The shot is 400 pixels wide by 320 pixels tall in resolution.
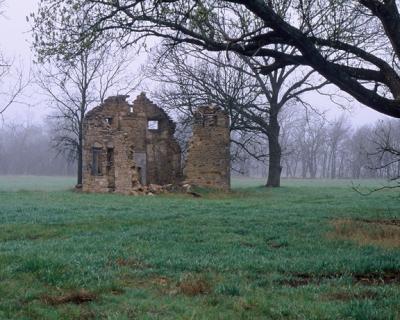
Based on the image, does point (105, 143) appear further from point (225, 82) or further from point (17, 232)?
point (17, 232)

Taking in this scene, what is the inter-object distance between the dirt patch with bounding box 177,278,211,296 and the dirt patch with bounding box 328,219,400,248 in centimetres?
485

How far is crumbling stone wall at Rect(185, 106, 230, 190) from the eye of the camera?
33156 mm

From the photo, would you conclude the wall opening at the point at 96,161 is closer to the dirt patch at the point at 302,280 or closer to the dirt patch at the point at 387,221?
the dirt patch at the point at 387,221

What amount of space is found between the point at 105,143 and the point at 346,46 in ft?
75.2

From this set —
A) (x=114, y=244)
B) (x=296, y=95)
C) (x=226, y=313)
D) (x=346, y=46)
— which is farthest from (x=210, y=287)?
(x=296, y=95)

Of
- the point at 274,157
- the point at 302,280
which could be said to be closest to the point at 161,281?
the point at 302,280

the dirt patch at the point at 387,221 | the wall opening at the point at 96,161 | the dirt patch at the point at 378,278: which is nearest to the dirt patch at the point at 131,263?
the dirt patch at the point at 378,278

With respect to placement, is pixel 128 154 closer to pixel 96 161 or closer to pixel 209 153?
pixel 96 161

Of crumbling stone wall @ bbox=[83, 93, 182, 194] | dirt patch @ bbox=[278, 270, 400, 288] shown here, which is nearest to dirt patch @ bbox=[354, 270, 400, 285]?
dirt patch @ bbox=[278, 270, 400, 288]

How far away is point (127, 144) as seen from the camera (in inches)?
1302

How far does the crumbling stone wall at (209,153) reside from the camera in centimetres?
3316

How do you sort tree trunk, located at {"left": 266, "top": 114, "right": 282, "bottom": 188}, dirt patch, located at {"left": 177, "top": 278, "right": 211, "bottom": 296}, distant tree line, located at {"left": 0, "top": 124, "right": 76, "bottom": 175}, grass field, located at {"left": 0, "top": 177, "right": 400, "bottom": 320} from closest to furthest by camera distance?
grass field, located at {"left": 0, "top": 177, "right": 400, "bottom": 320}, dirt patch, located at {"left": 177, "top": 278, "right": 211, "bottom": 296}, tree trunk, located at {"left": 266, "top": 114, "right": 282, "bottom": 188}, distant tree line, located at {"left": 0, "top": 124, "right": 76, "bottom": 175}

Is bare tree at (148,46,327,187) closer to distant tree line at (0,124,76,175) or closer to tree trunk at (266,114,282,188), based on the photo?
tree trunk at (266,114,282,188)

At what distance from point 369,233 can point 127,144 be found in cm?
2248
